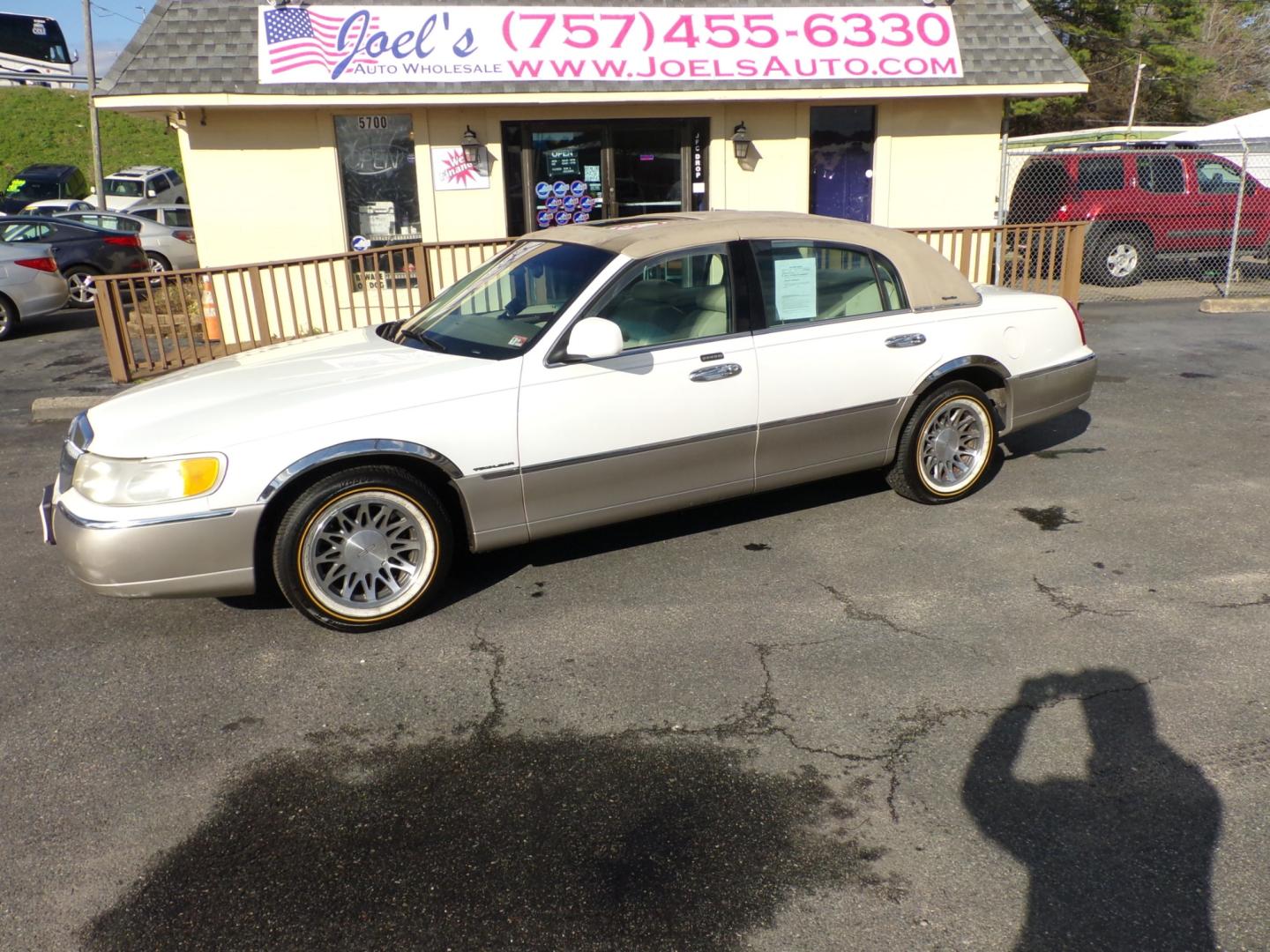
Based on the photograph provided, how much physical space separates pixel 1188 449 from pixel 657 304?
425cm

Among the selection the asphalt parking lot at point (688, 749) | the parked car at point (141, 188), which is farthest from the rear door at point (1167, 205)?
the parked car at point (141, 188)

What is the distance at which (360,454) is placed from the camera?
4.22 meters

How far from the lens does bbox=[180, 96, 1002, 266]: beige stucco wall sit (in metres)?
11.2

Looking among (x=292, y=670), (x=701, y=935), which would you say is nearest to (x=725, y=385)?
(x=292, y=670)

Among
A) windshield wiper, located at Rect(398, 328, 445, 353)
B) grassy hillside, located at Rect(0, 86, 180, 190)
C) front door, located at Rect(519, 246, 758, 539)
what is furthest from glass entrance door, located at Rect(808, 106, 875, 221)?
grassy hillside, located at Rect(0, 86, 180, 190)

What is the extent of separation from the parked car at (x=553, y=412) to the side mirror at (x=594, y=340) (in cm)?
1

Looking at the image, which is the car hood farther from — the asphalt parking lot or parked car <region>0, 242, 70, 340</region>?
parked car <region>0, 242, 70, 340</region>

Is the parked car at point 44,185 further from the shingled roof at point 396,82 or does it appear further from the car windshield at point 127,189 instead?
the shingled roof at point 396,82

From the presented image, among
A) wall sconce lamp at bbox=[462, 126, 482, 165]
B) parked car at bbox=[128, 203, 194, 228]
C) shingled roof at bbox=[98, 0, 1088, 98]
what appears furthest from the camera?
parked car at bbox=[128, 203, 194, 228]

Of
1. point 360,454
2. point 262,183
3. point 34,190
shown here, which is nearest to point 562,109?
point 262,183

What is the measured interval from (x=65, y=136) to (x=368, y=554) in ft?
164

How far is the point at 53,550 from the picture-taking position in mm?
5625

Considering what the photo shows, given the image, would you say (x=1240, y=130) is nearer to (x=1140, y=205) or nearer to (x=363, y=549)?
(x=1140, y=205)

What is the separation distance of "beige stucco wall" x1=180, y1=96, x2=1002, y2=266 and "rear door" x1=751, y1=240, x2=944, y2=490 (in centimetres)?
694
